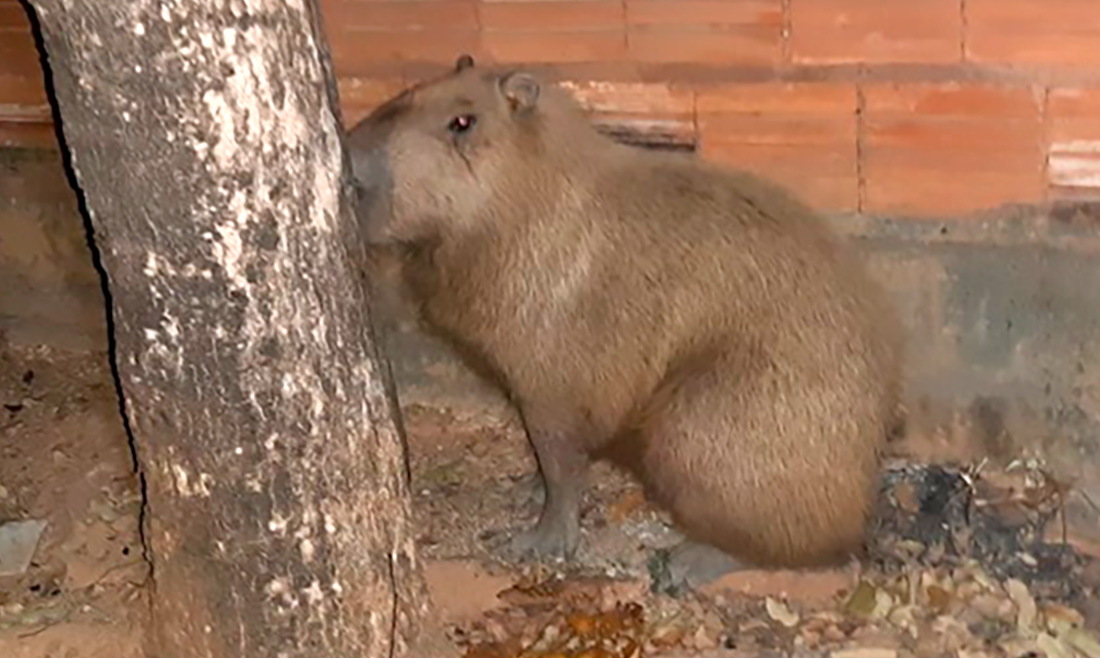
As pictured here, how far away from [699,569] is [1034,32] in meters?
1.28

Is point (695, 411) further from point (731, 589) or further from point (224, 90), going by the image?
point (224, 90)

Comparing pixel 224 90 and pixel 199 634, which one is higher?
pixel 224 90

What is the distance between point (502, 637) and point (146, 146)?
138 cm

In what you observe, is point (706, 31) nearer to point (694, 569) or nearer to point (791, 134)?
point (791, 134)

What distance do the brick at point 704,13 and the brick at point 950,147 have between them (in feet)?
0.87

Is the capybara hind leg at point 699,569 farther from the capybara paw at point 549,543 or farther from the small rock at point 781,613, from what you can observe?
the capybara paw at point 549,543

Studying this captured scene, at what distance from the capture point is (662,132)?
3963 millimetres

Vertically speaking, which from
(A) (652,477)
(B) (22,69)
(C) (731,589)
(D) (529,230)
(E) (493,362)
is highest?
(B) (22,69)

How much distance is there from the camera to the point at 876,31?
3689 millimetres

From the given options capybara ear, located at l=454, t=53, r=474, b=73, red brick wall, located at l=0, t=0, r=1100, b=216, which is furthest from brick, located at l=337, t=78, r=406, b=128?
capybara ear, located at l=454, t=53, r=474, b=73

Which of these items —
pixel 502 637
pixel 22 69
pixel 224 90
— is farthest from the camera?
pixel 22 69

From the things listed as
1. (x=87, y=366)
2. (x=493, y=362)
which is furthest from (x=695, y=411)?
(x=87, y=366)

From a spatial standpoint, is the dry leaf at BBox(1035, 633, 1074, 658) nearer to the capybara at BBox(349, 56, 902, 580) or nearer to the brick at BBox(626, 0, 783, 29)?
the capybara at BBox(349, 56, 902, 580)

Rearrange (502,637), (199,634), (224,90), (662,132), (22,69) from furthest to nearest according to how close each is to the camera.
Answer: (22,69) < (662,132) < (502,637) < (199,634) < (224,90)
